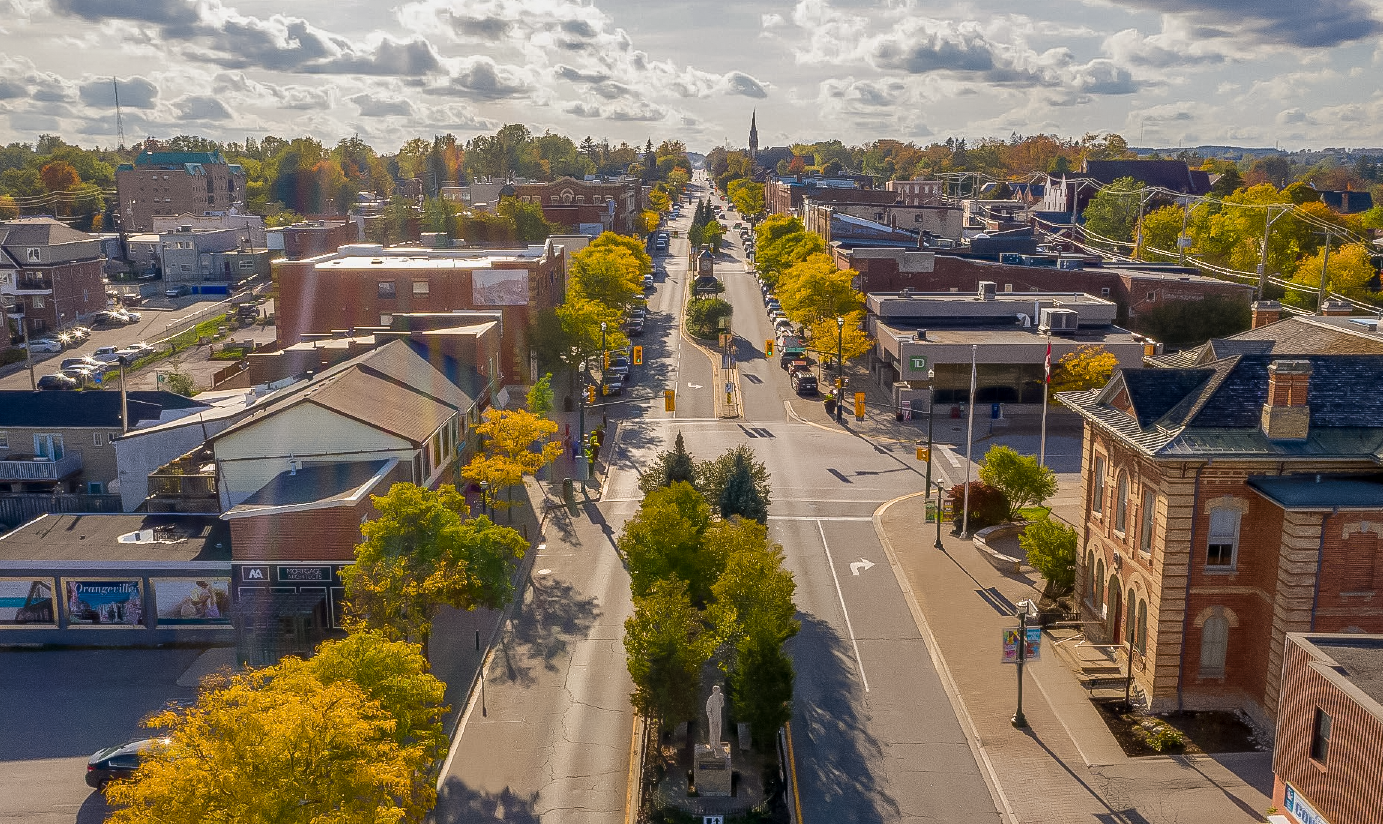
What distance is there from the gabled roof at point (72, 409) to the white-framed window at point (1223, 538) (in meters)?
46.5

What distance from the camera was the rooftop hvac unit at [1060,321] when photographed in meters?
68.4

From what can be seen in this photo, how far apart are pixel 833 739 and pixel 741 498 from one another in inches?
503

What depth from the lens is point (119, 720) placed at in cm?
3045

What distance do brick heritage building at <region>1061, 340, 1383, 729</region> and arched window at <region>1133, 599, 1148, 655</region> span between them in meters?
0.06

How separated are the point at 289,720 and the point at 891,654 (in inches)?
841

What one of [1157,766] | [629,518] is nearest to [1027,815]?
[1157,766]

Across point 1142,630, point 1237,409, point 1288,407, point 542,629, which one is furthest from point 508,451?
point 1288,407

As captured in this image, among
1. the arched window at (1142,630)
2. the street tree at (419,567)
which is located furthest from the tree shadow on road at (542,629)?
the arched window at (1142,630)

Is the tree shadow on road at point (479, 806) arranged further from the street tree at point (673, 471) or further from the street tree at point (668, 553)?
the street tree at point (673, 471)

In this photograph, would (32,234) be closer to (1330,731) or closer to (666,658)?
(666,658)

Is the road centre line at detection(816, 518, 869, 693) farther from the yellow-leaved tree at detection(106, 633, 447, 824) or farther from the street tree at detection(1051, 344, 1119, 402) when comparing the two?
the street tree at detection(1051, 344, 1119, 402)

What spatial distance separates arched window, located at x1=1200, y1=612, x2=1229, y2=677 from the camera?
29.9 metres

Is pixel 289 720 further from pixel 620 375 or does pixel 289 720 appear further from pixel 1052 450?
pixel 620 375

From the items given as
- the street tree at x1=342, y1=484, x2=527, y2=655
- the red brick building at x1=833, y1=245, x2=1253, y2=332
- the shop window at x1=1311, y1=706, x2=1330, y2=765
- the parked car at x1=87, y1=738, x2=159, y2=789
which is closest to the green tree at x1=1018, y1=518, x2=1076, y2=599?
the shop window at x1=1311, y1=706, x2=1330, y2=765
